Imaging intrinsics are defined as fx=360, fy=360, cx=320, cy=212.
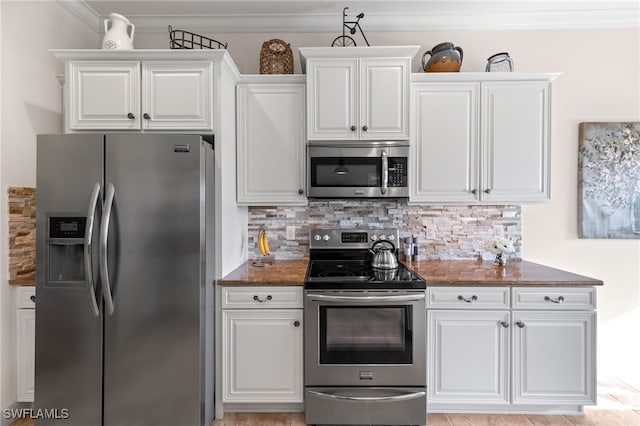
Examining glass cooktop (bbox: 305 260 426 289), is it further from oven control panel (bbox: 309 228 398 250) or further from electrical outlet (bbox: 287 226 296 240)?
electrical outlet (bbox: 287 226 296 240)

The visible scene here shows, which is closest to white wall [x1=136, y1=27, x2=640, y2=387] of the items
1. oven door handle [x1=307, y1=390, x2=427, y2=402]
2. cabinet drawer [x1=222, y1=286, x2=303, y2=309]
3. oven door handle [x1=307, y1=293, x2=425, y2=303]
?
oven door handle [x1=307, y1=293, x2=425, y2=303]

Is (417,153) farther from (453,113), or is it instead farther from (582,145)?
(582,145)

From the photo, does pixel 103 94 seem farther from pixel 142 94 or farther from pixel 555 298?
pixel 555 298

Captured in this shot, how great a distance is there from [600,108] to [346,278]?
2.50 metres

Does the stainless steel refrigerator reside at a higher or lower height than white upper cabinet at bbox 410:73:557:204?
lower

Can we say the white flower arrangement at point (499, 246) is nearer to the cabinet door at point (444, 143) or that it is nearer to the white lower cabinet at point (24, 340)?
the cabinet door at point (444, 143)

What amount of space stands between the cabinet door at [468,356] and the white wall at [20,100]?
2.56m

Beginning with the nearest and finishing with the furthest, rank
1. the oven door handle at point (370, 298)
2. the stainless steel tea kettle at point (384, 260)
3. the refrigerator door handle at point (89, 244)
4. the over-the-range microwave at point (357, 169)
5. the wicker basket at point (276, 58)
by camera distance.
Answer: the refrigerator door handle at point (89, 244), the oven door handle at point (370, 298), the stainless steel tea kettle at point (384, 260), the over-the-range microwave at point (357, 169), the wicker basket at point (276, 58)

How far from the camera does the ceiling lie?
8.91 ft

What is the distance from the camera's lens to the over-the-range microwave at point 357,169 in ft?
8.35

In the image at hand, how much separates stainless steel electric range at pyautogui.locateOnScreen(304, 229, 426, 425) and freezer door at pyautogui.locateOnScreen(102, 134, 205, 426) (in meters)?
0.68

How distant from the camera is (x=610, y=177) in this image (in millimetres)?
2828

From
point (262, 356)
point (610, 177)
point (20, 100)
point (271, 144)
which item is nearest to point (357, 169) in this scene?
point (271, 144)

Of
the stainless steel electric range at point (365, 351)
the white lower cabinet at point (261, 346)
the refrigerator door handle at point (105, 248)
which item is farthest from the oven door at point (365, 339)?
the refrigerator door handle at point (105, 248)
